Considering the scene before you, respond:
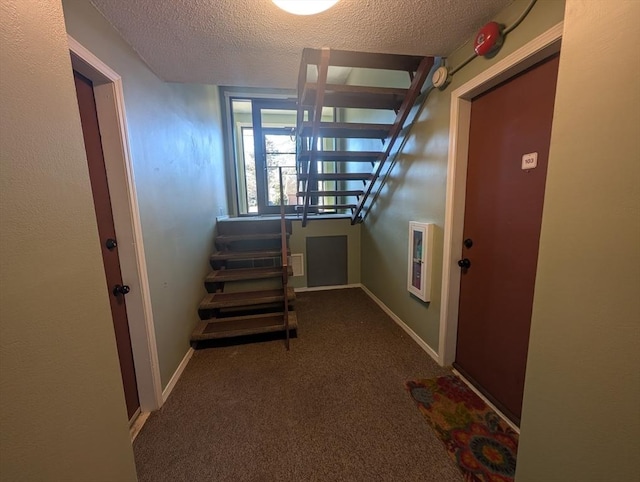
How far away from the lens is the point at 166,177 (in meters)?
1.84

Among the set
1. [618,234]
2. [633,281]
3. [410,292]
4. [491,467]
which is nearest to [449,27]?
[618,234]

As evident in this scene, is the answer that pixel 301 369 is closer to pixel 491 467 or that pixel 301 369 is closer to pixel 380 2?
pixel 491 467

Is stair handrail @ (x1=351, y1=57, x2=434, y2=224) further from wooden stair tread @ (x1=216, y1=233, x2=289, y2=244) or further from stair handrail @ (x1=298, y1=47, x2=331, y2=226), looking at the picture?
wooden stair tread @ (x1=216, y1=233, x2=289, y2=244)

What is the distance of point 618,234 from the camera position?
66cm

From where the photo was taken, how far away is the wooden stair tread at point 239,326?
2.26 m

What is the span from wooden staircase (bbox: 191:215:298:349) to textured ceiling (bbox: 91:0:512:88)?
153 centimetres

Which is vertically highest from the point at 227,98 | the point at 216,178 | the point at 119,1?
the point at 227,98

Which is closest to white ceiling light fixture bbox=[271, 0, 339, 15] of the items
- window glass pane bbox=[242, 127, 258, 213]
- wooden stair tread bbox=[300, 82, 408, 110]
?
wooden stair tread bbox=[300, 82, 408, 110]

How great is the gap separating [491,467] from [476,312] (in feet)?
2.72

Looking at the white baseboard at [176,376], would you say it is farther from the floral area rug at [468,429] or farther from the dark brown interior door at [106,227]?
the floral area rug at [468,429]

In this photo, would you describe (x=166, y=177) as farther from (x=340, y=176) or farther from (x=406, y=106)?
(x=406, y=106)

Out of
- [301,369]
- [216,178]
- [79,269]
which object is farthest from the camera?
[216,178]

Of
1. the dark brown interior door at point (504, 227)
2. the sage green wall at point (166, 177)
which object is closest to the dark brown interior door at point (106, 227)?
the sage green wall at point (166, 177)

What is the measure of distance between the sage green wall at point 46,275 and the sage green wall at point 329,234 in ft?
9.27
